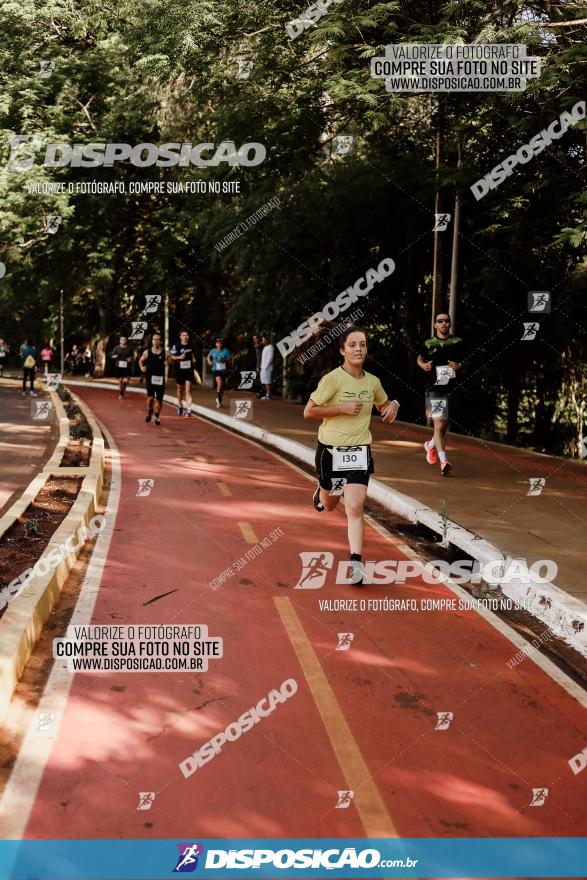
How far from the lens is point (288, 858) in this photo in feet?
12.6

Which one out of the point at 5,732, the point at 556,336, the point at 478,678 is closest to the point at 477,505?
the point at 478,678

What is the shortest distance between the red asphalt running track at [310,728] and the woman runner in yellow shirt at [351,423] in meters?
0.68

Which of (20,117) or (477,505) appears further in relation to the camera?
(20,117)

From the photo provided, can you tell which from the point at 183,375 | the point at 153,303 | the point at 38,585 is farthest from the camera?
the point at 153,303

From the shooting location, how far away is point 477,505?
10719 mm

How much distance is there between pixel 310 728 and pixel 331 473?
306 cm

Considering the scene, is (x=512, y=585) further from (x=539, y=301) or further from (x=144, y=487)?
(x=539, y=301)

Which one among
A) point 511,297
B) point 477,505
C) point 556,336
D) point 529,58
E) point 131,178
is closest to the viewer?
point 477,505

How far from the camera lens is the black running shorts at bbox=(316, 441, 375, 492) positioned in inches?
301

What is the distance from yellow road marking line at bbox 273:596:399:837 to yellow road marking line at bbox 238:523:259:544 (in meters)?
2.80

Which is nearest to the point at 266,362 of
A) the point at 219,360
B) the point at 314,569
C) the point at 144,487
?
the point at 219,360

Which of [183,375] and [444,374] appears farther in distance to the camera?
[183,375]

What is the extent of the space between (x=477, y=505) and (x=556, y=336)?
28.9 ft

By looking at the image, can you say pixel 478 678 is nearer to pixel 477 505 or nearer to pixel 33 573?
pixel 33 573
